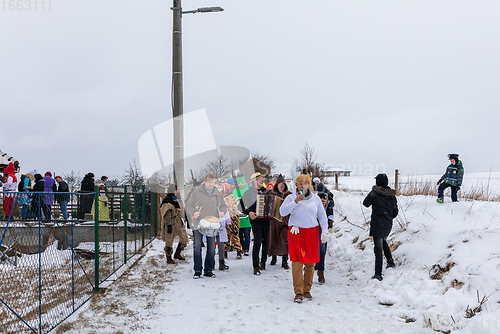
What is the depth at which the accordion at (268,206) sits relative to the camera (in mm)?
6805

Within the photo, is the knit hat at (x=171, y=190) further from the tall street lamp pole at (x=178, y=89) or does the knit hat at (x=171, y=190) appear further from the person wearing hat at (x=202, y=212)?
the person wearing hat at (x=202, y=212)

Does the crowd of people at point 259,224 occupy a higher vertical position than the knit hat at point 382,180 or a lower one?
lower

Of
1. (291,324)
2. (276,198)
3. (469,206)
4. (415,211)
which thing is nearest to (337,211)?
(415,211)

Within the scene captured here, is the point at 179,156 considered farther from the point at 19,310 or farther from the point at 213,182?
the point at 19,310

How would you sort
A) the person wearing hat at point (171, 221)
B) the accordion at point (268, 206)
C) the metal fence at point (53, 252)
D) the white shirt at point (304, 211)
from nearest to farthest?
the metal fence at point (53, 252), the white shirt at point (304, 211), the accordion at point (268, 206), the person wearing hat at point (171, 221)

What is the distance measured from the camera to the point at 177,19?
843cm

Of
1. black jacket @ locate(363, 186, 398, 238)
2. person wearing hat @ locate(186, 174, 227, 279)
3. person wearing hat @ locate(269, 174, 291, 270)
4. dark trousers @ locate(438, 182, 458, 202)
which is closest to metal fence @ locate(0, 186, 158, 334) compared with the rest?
person wearing hat @ locate(186, 174, 227, 279)

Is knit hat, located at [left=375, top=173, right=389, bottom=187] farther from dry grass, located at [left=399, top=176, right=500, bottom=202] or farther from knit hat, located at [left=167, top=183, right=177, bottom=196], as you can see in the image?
dry grass, located at [left=399, top=176, right=500, bottom=202]

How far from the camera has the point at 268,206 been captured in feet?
22.4

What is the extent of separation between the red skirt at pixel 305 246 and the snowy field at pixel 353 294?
61 centimetres

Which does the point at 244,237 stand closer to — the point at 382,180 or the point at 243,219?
the point at 243,219

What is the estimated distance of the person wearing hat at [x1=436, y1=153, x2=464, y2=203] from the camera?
831 centimetres

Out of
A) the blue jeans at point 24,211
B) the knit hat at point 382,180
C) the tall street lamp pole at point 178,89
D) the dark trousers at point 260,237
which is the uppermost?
the tall street lamp pole at point 178,89

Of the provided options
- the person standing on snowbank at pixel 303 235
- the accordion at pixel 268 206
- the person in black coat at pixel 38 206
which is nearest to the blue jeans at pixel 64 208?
the person in black coat at pixel 38 206
